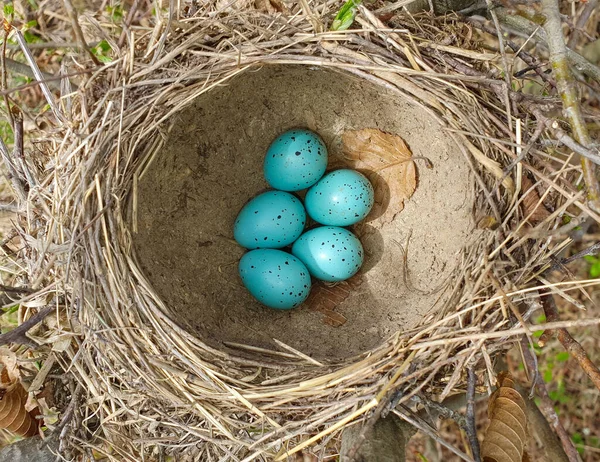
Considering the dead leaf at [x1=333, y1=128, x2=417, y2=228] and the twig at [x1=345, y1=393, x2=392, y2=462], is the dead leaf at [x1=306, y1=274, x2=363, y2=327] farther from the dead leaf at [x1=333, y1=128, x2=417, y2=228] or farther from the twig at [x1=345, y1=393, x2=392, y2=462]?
the twig at [x1=345, y1=393, x2=392, y2=462]

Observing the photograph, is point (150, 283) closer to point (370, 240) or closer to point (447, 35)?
point (370, 240)

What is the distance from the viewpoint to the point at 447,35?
6.98 ft

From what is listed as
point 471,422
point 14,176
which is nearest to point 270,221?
point 14,176

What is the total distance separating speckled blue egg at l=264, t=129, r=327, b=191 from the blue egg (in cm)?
33

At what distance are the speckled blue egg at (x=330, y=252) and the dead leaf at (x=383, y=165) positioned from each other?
227mm

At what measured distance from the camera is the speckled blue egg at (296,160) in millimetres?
2557

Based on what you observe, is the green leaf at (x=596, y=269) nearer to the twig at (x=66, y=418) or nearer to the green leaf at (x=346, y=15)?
the green leaf at (x=346, y=15)

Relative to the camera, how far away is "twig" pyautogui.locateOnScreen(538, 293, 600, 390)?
5.73ft

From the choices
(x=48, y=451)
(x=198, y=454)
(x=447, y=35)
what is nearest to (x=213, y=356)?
(x=198, y=454)

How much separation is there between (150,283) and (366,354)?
0.86 metres

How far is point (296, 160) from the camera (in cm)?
255

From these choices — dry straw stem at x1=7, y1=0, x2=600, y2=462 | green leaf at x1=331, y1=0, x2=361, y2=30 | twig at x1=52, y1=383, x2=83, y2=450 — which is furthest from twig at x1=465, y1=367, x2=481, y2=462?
twig at x1=52, y1=383, x2=83, y2=450

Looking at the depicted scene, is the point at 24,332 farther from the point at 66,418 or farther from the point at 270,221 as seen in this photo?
the point at 270,221

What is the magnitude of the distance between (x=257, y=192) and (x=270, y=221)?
10.6 inches
